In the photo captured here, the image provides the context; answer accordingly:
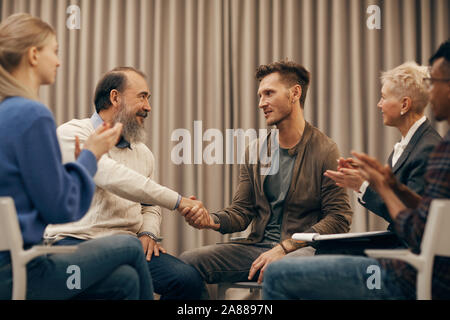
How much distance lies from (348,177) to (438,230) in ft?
2.04

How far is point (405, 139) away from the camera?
1900 millimetres

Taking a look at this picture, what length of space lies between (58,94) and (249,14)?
4.55 feet

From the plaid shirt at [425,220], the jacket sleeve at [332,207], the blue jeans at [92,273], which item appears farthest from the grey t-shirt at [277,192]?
the plaid shirt at [425,220]

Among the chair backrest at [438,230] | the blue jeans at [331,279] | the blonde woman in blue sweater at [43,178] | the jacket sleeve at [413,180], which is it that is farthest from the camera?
the jacket sleeve at [413,180]

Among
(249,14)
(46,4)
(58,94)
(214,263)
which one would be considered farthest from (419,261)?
(46,4)

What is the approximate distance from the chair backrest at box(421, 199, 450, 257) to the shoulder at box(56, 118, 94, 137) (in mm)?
1387

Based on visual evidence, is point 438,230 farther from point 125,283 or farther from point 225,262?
point 225,262

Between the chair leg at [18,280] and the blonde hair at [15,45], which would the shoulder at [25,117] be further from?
the chair leg at [18,280]

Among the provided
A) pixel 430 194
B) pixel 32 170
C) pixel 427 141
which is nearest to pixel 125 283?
Answer: pixel 32 170

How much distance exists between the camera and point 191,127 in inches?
123

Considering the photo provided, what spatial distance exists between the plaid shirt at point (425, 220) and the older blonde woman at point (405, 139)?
47 centimetres

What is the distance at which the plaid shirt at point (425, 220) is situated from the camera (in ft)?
3.90

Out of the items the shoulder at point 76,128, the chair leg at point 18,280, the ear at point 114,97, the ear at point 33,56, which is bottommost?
the chair leg at point 18,280
